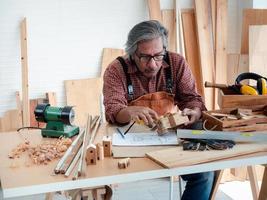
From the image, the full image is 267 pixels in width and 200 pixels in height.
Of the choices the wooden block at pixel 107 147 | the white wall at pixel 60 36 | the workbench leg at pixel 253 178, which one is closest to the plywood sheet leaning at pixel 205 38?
the white wall at pixel 60 36

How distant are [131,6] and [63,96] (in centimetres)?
93

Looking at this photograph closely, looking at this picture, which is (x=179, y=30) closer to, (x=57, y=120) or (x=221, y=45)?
(x=221, y=45)

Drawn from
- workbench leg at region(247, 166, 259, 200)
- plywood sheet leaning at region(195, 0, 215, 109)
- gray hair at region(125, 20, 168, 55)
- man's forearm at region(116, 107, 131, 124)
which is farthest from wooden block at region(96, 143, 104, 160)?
plywood sheet leaning at region(195, 0, 215, 109)

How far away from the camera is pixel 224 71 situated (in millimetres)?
2979

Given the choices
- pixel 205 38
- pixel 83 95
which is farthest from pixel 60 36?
pixel 205 38

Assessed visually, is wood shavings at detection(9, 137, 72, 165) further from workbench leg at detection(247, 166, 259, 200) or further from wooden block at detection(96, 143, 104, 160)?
workbench leg at detection(247, 166, 259, 200)

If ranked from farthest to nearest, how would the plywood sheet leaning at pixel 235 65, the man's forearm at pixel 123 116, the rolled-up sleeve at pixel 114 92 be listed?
the plywood sheet leaning at pixel 235 65 < the rolled-up sleeve at pixel 114 92 < the man's forearm at pixel 123 116

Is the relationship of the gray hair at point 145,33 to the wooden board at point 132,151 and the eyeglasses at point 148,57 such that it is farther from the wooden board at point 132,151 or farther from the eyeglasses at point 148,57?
the wooden board at point 132,151

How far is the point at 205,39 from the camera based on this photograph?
9.66ft

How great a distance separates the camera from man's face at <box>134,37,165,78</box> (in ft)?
6.14

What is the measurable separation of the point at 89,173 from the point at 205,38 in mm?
2048

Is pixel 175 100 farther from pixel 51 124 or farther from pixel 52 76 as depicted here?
pixel 52 76

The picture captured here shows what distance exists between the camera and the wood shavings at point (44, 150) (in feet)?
4.31

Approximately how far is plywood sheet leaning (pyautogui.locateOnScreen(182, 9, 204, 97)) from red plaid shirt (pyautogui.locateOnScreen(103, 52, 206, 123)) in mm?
931
